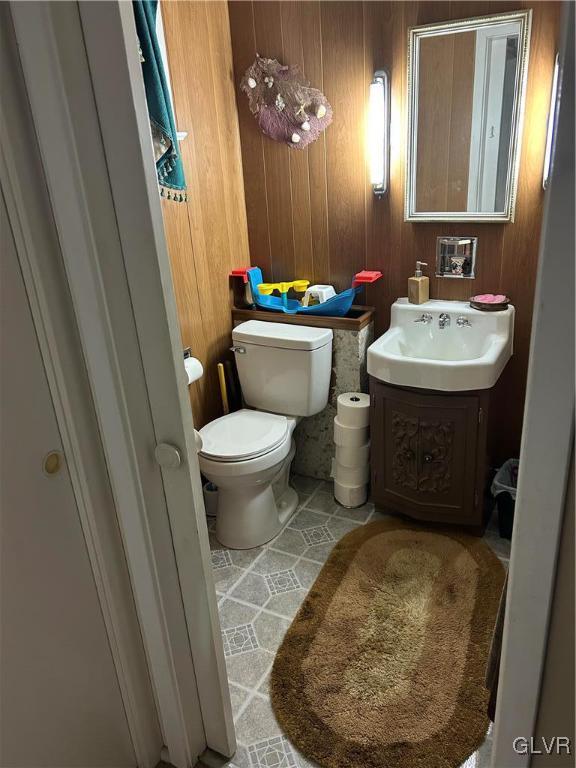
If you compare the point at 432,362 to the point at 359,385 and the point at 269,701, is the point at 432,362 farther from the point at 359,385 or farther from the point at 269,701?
the point at 269,701

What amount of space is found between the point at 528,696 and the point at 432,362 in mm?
1247

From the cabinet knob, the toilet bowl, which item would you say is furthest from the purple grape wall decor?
the cabinet knob

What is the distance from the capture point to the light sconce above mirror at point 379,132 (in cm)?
217

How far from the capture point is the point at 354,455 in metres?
2.45

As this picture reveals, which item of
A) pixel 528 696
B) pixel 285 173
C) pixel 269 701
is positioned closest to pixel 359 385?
pixel 285 173

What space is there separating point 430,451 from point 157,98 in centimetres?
153

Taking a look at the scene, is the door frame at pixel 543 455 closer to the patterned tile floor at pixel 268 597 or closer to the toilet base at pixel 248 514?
the patterned tile floor at pixel 268 597

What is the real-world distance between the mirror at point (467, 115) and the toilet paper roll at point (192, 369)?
1116mm

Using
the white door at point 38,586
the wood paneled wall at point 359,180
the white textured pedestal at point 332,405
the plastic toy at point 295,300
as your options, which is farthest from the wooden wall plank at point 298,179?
the white door at point 38,586

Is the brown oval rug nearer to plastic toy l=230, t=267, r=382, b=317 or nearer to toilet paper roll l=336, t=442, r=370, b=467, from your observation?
toilet paper roll l=336, t=442, r=370, b=467

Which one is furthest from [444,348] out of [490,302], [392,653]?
[392,653]

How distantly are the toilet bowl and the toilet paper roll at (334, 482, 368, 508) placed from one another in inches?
9.6

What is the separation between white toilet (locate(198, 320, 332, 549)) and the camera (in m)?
2.18

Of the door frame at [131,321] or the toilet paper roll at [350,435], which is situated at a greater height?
the door frame at [131,321]
